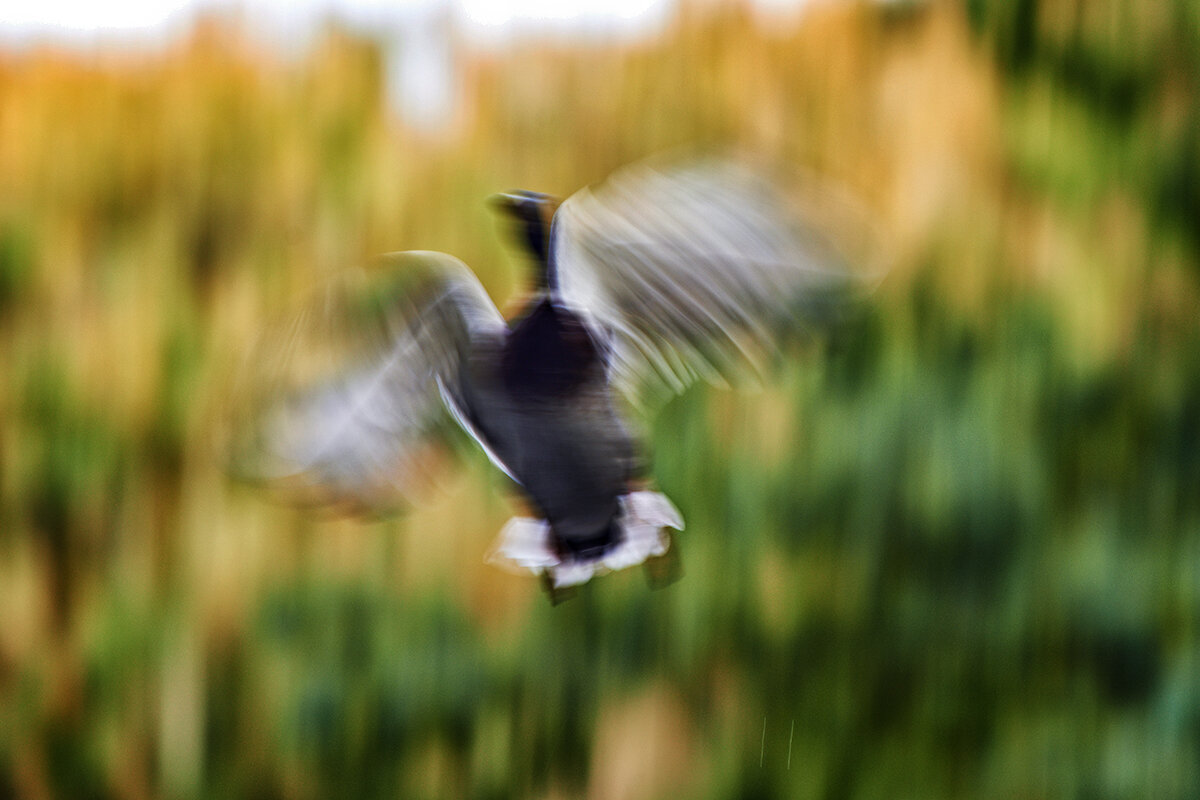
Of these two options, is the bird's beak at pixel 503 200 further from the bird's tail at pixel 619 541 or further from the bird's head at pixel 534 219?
the bird's tail at pixel 619 541

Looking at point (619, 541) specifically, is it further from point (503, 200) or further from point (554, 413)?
point (503, 200)

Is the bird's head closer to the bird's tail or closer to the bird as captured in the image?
the bird

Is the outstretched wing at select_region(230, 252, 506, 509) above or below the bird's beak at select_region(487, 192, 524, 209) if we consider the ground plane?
below

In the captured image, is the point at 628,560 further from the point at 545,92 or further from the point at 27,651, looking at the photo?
the point at 27,651

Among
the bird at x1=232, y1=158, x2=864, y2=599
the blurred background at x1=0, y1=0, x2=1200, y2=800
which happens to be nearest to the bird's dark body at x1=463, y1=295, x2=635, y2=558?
the bird at x1=232, y1=158, x2=864, y2=599

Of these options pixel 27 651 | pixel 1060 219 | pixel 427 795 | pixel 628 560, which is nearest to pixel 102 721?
pixel 27 651

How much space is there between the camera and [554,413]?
14.4 inches

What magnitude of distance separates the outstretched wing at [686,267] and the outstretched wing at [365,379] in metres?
0.05

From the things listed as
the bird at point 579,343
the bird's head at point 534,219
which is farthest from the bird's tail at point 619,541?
the bird's head at point 534,219

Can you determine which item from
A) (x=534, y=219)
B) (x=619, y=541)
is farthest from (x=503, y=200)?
(x=619, y=541)

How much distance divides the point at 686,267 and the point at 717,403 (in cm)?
14

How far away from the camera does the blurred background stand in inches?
19.1

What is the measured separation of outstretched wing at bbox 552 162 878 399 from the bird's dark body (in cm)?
1

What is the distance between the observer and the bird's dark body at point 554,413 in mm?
366
